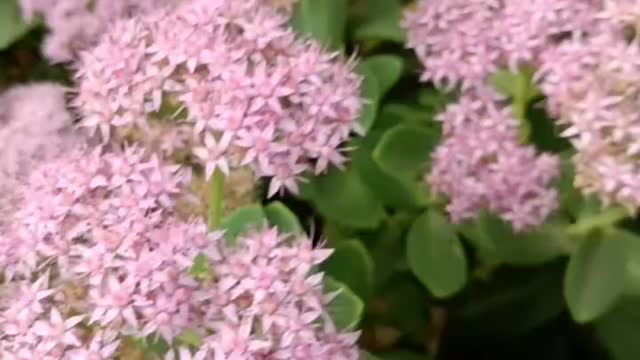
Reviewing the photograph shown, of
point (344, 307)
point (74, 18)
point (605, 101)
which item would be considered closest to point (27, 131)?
point (74, 18)

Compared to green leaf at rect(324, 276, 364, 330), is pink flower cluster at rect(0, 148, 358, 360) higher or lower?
higher

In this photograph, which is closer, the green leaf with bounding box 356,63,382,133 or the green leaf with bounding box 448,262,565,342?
the green leaf with bounding box 356,63,382,133

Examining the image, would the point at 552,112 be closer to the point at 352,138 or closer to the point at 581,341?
the point at 352,138

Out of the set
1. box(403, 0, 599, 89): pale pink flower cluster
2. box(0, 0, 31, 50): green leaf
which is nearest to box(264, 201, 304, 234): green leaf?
box(403, 0, 599, 89): pale pink flower cluster

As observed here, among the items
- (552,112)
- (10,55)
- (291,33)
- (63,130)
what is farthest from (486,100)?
(10,55)

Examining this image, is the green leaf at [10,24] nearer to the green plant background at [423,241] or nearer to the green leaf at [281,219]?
the green plant background at [423,241]

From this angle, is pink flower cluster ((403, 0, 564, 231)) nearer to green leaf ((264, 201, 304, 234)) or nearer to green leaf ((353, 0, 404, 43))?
green leaf ((353, 0, 404, 43))

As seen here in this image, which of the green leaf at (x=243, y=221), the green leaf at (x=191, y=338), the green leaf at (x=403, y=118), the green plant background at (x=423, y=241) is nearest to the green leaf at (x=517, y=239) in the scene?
the green plant background at (x=423, y=241)
